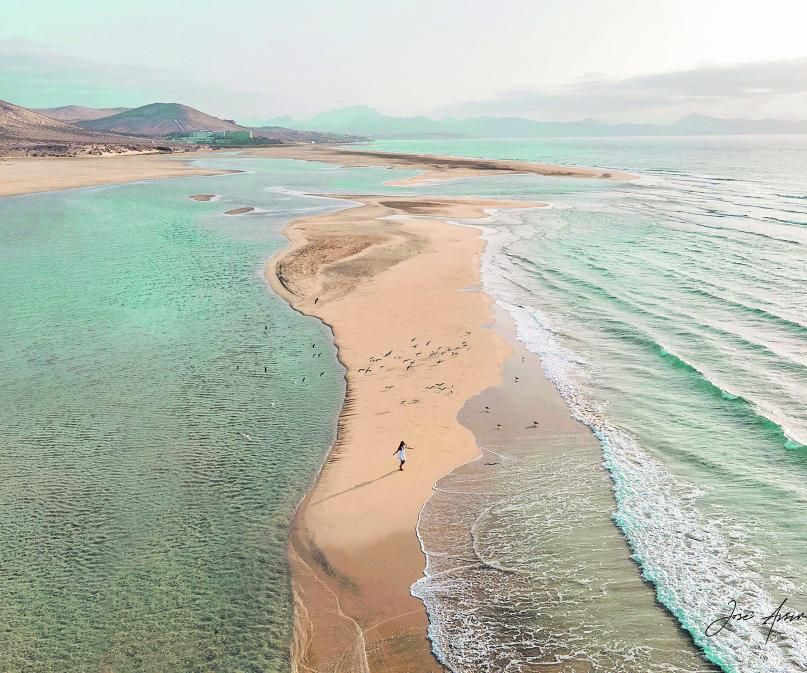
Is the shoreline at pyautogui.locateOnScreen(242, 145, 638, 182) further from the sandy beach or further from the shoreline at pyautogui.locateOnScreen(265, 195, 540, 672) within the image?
the shoreline at pyautogui.locateOnScreen(265, 195, 540, 672)

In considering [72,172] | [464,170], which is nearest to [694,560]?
[464,170]

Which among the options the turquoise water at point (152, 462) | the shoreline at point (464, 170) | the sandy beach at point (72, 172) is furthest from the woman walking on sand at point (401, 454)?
the shoreline at point (464, 170)

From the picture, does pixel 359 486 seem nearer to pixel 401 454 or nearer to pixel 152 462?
pixel 401 454

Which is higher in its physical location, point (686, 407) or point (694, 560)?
point (694, 560)

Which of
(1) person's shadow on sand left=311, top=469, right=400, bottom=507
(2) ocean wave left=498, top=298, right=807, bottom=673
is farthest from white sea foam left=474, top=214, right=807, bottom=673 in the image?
(1) person's shadow on sand left=311, top=469, right=400, bottom=507

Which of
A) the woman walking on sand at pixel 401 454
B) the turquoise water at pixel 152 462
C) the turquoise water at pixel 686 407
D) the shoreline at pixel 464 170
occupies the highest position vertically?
the woman walking on sand at pixel 401 454

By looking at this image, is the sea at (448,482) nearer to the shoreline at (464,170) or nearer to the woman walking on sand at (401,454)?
the woman walking on sand at (401,454)
